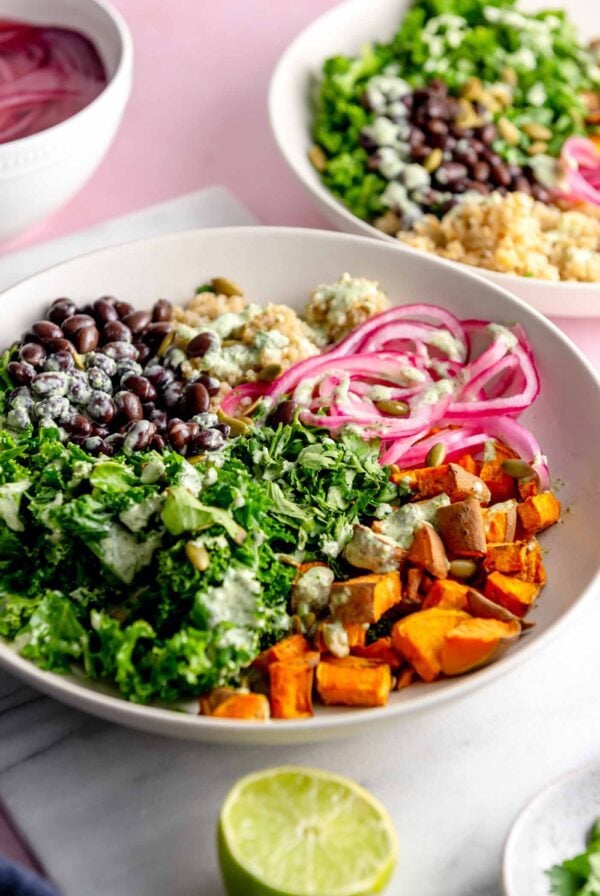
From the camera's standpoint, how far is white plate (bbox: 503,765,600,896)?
6.36 feet

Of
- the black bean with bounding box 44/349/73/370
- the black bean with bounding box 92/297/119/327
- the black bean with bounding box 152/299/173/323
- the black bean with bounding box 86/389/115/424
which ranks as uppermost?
the black bean with bounding box 44/349/73/370

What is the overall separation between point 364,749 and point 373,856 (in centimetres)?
41

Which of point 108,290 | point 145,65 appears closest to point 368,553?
point 108,290

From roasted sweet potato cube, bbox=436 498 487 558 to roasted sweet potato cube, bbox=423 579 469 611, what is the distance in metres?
0.09

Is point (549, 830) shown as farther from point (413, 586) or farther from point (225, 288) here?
point (225, 288)

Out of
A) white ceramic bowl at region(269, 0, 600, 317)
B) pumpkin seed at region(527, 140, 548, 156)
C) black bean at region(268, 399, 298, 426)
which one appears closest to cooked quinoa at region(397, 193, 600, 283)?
white ceramic bowl at region(269, 0, 600, 317)

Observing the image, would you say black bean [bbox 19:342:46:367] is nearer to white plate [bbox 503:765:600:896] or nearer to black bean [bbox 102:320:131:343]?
black bean [bbox 102:320:131:343]

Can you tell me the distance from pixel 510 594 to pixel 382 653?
31 cm

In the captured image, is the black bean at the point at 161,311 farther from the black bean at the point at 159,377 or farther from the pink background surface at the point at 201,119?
the pink background surface at the point at 201,119

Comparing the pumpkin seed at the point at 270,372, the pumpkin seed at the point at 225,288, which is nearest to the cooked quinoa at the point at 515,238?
the pumpkin seed at the point at 225,288

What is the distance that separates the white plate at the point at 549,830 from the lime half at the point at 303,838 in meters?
0.23

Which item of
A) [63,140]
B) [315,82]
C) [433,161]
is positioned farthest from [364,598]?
[315,82]

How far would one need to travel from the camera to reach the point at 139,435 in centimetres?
261

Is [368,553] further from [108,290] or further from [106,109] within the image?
[106,109]
